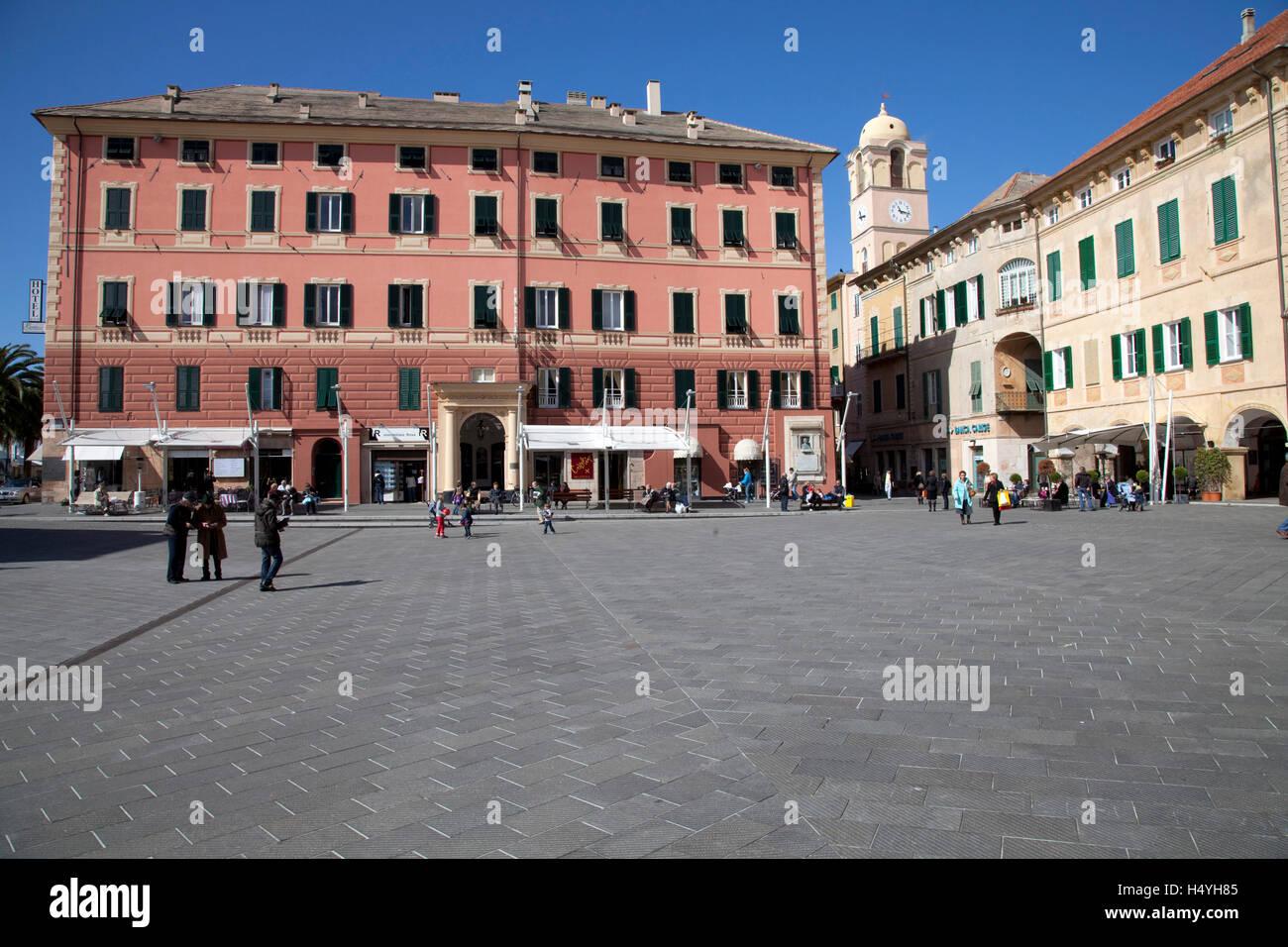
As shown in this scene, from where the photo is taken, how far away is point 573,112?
3838 centimetres

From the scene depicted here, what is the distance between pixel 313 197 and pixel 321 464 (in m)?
11.6

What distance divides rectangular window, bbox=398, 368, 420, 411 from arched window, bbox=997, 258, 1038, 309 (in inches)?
1096

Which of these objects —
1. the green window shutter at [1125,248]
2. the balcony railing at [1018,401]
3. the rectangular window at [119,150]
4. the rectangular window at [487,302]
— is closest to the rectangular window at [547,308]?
the rectangular window at [487,302]

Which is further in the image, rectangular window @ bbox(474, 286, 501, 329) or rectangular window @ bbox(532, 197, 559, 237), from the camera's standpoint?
rectangular window @ bbox(532, 197, 559, 237)

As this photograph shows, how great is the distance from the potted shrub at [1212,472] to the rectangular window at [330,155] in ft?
116

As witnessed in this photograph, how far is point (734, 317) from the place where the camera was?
3578 centimetres

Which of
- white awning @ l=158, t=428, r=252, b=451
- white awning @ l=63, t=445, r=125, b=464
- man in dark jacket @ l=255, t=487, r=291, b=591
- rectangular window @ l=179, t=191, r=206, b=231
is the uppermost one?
rectangular window @ l=179, t=191, r=206, b=231

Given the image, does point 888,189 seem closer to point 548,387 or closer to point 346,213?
point 548,387

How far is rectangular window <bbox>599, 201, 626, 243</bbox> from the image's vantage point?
115 ft

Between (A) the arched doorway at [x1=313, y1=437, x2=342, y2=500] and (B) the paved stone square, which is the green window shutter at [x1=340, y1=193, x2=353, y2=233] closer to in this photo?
(A) the arched doorway at [x1=313, y1=437, x2=342, y2=500]

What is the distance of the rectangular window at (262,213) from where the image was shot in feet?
107

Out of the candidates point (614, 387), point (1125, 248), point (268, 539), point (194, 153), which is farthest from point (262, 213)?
point (1125, 248)

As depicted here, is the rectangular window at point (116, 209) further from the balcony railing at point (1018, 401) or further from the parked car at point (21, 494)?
the balcony railing at point (1018, 401)

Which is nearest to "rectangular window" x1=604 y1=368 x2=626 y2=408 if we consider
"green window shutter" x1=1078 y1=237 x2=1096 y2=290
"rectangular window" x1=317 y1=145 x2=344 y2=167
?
"rectangular window" x1=317 y1=145 x2=344 y2=167
